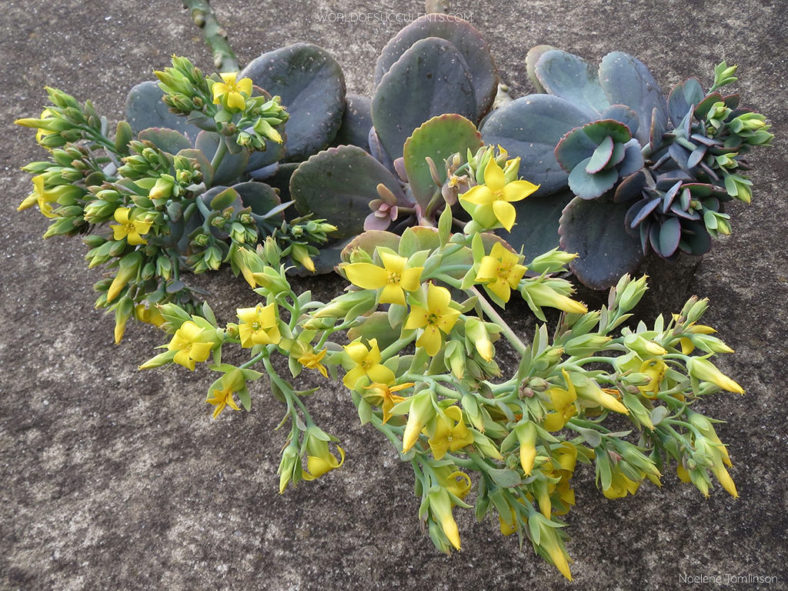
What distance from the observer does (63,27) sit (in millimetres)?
1701

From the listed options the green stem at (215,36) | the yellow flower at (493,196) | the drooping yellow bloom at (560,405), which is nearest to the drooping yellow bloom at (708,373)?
the drooping yellow bloom at (560,405)

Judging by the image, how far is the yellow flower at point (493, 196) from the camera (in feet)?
2.40

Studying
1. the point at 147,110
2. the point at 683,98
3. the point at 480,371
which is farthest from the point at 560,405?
the point at 147,110

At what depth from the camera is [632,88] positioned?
1220 mm

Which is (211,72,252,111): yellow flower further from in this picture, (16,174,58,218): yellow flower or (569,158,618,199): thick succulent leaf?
(569,158,618,199): thick succulent leaf

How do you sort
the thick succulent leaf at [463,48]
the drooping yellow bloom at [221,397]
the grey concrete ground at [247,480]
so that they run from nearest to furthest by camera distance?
the drooping yellow bloom at [221,397]
the grey concrete ground at [247,480]
the thick succulent leaf at [463,48]

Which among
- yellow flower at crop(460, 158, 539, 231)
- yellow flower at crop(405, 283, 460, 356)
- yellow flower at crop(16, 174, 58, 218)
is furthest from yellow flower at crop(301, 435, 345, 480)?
yellow flower at crop(16, 174, 58, 218)

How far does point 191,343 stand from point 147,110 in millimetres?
646

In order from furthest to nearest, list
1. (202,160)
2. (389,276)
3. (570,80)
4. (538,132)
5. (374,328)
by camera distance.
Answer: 1. (570,80)
2. (538,132)
3. (202,160)
4. (374,328)
5. (389,276)

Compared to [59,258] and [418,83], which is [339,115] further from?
[59,258]

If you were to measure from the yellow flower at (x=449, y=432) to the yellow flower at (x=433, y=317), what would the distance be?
2.7 inches

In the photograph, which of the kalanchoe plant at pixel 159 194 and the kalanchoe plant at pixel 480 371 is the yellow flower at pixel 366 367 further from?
the kalanchoe plant at pixel 159 194

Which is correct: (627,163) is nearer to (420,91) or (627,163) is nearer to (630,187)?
(630,187)

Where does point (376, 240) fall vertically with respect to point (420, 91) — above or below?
below
